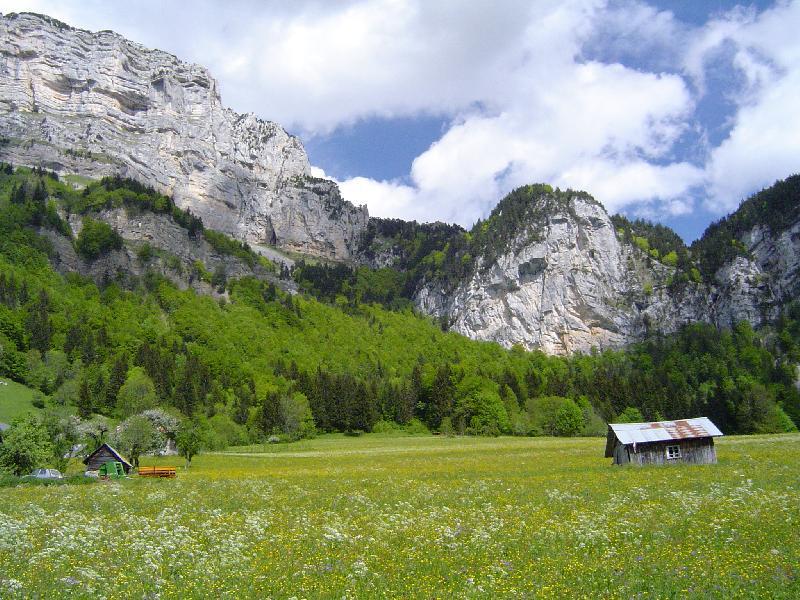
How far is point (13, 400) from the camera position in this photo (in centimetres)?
8219

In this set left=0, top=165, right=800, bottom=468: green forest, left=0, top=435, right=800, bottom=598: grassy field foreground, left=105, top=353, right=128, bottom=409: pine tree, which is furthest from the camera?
left=0, top=165, right=800, bottom=468: green forest

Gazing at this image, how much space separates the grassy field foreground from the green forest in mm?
54841

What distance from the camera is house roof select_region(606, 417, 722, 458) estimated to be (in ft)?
137

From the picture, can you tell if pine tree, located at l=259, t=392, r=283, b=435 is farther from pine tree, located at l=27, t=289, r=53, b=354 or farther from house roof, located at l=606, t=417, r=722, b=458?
house roof, located at l=606, t=417, r=722, b=458

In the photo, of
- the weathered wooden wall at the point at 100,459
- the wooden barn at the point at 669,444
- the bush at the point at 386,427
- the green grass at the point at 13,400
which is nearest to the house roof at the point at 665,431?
the wooden barn at the point at 669,444

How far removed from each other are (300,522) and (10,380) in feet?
304

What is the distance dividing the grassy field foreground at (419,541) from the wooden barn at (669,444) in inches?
411

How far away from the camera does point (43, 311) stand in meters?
116

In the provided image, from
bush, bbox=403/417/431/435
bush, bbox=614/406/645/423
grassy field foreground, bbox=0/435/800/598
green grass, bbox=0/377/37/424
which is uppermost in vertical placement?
green grass, bbox=0/377/37/424

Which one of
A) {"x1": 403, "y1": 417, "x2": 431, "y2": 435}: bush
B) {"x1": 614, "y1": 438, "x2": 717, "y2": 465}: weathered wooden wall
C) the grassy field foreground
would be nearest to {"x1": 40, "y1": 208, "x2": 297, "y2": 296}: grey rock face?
{"x1": 403, "y1": 417, "x2": 431, "y2": 435}: bush

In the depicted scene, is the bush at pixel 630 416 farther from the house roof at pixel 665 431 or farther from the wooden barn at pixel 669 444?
the wooden barn at pixel 669 444

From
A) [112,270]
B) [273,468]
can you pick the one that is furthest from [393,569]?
[112,270]

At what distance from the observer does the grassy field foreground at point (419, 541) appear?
1266cm

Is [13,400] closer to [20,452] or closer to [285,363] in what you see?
[20,452]
